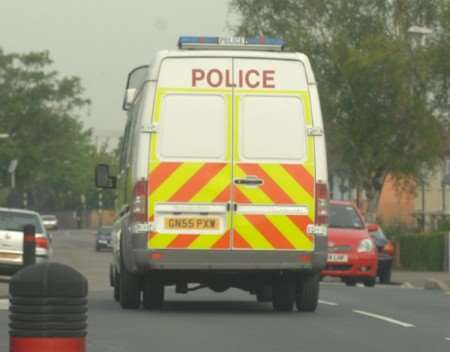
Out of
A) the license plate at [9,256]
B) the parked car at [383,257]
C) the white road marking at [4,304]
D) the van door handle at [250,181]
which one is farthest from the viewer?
the parked car at [383,257]

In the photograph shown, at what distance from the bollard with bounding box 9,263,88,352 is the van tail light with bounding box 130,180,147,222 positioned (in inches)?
325

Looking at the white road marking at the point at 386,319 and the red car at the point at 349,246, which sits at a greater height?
the red car at the point at 349,246

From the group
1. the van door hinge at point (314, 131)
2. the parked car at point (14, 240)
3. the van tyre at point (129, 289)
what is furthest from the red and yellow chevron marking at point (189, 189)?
the parked car at point (14, 240)

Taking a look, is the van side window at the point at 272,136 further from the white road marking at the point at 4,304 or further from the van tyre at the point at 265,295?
the white road marking at the point at 4,304

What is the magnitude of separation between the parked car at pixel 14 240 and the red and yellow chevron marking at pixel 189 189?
13.3 meters

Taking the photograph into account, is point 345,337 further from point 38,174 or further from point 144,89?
point 38,174

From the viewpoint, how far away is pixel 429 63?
65.6 metres

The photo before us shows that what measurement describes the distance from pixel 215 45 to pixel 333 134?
162ft

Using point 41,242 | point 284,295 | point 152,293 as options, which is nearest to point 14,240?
point 41,242

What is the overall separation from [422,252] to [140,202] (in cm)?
3234

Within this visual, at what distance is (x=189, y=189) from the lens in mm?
18328

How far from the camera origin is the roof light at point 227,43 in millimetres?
19000

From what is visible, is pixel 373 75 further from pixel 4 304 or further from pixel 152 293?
pixel 152 293

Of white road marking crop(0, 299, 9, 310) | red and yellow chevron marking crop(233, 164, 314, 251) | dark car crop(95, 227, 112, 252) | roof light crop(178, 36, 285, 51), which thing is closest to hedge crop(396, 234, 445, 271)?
white road marking crop(0, 299, 9, 310)
